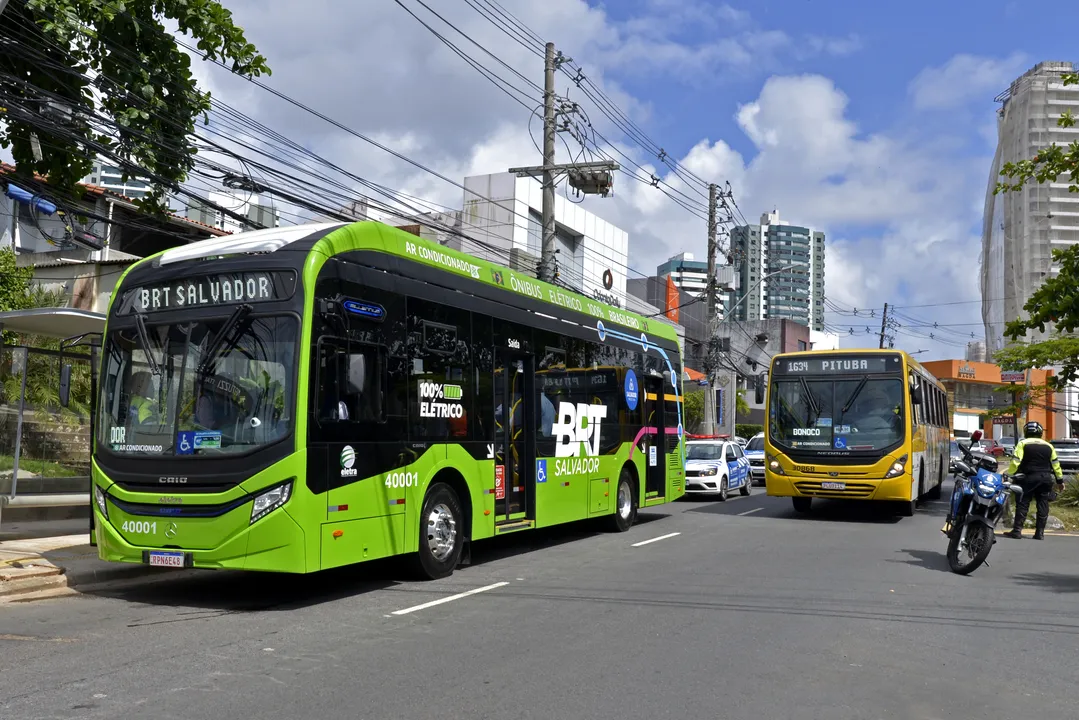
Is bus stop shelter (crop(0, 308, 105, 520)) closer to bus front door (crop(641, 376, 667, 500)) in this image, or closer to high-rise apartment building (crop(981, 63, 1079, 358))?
bus front door (crop(641, 376, 667, 500))

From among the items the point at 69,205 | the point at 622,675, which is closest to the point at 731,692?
the point at 622,675

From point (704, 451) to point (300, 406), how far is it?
19.4 metres

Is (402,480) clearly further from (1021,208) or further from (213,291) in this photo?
(1021,208)

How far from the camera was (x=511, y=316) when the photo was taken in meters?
12.6

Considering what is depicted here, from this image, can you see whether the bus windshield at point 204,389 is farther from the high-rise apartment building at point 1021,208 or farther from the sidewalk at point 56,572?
the high-rise apartment building at point 1021,208

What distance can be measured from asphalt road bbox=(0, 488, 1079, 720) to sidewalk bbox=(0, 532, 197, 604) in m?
0.35

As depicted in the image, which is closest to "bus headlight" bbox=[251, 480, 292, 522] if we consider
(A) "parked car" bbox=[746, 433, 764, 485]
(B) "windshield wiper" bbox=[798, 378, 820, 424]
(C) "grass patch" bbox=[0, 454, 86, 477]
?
(C) "grass patch" bbox=[0, 454, 86, 477]

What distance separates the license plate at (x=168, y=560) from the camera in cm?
882

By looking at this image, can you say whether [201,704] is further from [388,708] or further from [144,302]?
[144,302]

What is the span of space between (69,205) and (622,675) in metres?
10.2

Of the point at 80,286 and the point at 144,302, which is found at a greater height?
the point at 80,286

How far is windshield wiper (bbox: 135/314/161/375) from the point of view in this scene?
30.4 feet

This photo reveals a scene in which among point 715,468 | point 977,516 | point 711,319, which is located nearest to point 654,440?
point 977,516

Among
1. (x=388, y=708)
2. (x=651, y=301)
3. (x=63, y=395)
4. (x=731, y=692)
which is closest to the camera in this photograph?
(x=388, y=708)
